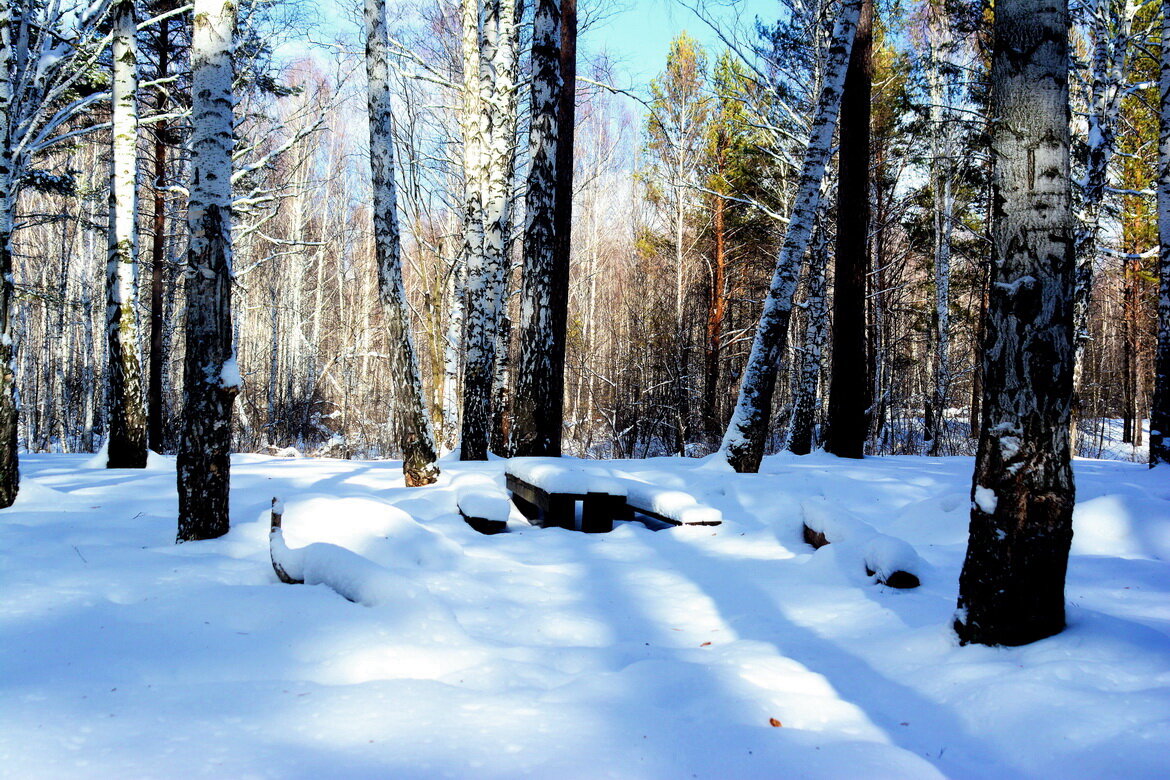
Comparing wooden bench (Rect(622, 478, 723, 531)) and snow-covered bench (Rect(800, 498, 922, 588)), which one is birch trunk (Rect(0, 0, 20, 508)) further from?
snow-covered bench (Rect(800, 498, 922, 588))

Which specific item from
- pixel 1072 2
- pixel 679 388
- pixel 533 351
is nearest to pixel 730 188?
pixel 679 388

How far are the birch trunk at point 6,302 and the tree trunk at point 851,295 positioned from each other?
28.2 ft

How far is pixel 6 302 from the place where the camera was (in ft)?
16.1

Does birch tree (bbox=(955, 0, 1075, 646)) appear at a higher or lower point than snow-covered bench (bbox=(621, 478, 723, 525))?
higher

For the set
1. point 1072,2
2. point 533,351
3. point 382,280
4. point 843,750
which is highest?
point 1072,2

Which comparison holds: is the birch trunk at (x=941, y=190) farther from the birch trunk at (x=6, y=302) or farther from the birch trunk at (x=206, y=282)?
the birch trunk at (x=6, y=302)

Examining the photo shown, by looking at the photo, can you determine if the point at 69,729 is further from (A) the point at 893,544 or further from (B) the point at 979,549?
(A) the point at 893,544

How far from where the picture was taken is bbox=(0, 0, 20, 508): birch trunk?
4.91 m

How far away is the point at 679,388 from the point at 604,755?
12.1m

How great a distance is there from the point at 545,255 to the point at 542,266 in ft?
0.42

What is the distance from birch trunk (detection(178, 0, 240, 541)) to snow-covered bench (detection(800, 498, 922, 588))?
381cm

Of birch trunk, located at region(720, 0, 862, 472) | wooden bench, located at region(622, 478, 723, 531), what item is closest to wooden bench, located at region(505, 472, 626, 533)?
wooden bench, located at region(622, 478, 723, 531)

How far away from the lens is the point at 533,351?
290 inches

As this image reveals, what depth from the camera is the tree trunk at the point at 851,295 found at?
9023 millimetres
